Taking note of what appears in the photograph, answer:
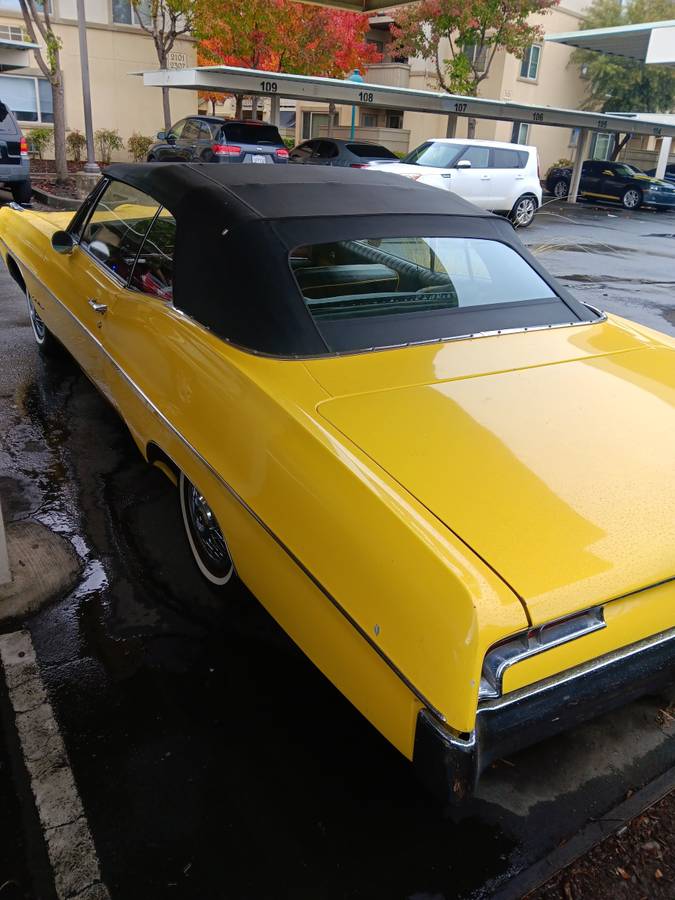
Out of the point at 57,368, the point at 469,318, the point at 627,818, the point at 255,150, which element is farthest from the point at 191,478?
the point at 255,150

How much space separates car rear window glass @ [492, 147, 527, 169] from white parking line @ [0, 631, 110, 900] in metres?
15.0

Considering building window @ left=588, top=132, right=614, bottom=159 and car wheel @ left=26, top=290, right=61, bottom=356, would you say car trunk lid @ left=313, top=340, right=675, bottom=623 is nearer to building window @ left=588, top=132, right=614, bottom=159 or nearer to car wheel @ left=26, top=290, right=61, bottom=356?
car wheel @ left=26, top=290, right=61, bottom=356

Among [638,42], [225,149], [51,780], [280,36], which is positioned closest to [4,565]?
[51,780]

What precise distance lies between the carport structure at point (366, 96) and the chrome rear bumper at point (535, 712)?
15878 millimetres

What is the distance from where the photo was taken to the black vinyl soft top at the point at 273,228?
2.61m

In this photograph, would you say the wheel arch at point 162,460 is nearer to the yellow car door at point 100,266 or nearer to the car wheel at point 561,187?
the yellow car door at point 100,266

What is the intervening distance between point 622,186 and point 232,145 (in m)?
13.4

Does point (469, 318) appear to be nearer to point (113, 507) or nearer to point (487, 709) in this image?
point (487, 709)

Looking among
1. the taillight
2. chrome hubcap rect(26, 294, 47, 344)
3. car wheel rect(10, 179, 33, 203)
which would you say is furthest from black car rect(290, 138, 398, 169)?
chrome hubcap rect(26, 294, 47, 344)

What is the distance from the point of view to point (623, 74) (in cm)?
2889

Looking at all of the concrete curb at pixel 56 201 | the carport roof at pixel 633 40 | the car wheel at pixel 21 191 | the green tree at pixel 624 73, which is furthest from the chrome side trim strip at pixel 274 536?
the green tree at pixel 624 73

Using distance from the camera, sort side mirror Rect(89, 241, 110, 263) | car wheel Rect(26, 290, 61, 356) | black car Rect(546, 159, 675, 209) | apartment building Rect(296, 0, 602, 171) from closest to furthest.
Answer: side mirror Rect(89, 241, 110, 263) < car wheel Rect(26, 290, 61, 356) < black car Rect(546, 159, 675, 209) < apartment building Rect(296, 0, 602, 171)

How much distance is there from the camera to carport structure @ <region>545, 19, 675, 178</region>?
2273 centimetres

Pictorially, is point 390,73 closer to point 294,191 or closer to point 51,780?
point 294,191
